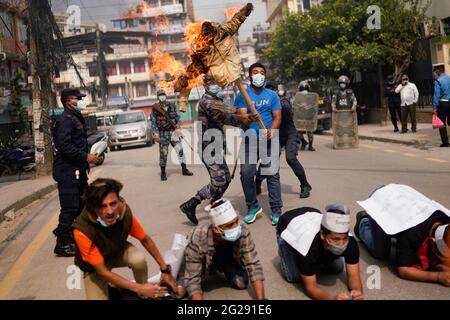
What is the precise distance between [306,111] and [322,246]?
34.4ft

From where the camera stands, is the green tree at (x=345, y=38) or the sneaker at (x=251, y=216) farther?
the green tree at (x=345, y=38)

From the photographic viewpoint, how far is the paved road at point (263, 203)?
4445 mm

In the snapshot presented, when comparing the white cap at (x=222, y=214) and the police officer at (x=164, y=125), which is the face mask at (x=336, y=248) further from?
the police officer at (x=164, y=125)

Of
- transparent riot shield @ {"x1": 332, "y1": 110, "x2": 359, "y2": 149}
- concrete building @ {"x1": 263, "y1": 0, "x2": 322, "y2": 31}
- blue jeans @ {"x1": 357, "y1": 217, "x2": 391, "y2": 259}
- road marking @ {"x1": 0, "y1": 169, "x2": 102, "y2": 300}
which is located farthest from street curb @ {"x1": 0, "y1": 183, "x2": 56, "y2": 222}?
concrete building @ {"x1": 263, "y1": 0, "x2": 322, "y2": 31}

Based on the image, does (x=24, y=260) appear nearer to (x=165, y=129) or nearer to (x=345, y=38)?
(x=165, y=129)

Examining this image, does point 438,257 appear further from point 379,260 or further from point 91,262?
point 91,262

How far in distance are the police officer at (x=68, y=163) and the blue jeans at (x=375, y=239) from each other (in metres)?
2.93

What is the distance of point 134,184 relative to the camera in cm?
1119

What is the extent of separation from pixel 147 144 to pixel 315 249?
19.6 meters

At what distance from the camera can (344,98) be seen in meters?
14.0

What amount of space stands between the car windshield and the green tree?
688cm

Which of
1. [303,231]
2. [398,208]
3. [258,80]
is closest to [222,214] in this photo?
[303,231]

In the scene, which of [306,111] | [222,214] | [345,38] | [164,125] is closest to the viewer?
[222,214]

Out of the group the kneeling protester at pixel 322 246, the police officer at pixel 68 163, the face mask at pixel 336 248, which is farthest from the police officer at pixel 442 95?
the face mask at pixel 336 248
